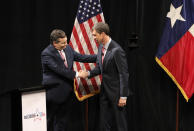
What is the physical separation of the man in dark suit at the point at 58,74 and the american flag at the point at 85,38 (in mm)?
134

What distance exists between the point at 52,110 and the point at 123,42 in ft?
4.72

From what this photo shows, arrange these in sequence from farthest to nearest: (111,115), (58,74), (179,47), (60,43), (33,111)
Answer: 1. (179,47)
2. (111,115)
3. (58,74)
4. (60,43)
5. (33,111)

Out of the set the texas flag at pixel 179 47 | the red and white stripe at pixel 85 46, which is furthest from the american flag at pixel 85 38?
the texas flag at pixel 179 47

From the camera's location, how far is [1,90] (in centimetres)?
329

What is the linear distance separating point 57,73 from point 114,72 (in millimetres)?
629

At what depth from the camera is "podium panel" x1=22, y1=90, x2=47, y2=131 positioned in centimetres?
179

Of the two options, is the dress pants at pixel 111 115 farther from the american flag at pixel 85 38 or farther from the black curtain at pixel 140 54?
the black curtain at pixel 140 54

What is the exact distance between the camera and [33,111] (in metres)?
1.84

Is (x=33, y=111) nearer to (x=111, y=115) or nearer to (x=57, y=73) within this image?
(x=57, y=73)

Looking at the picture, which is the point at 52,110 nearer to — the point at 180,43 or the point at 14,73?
the point at 14,73

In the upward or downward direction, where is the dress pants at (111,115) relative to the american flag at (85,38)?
downward

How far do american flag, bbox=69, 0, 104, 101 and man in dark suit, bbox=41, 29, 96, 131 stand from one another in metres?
0.13

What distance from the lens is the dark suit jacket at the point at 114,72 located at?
3.25m

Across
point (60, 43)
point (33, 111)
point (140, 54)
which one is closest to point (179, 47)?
point (140, 54)
